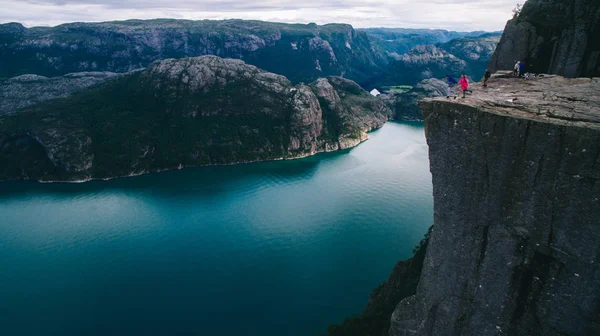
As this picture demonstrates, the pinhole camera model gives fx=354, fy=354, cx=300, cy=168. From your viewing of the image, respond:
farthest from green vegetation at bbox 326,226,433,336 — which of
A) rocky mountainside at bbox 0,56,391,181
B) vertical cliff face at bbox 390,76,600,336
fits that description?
rocky mountainside at bbox 0,56,391,181

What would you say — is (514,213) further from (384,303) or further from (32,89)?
(32,89)

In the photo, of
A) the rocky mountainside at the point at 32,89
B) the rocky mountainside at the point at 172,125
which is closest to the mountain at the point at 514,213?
the rocky mountainside at the point at 172,125

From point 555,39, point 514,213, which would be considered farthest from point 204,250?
point 555,39

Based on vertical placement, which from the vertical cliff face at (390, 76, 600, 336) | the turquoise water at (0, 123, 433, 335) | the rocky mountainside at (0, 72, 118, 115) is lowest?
the turquoise water at (0, 123, 433, 335)

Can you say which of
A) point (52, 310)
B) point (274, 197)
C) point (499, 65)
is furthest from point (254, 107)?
point (499, 65)

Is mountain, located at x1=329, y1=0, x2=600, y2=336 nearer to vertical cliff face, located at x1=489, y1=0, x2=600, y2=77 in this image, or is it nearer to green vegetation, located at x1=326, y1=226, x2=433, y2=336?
vertical cliff face, located at x1=489, y1=0, x2=600, y2=77

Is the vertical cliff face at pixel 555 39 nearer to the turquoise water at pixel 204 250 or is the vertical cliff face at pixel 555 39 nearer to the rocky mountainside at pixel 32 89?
the turquoise water at pixel 204 250
